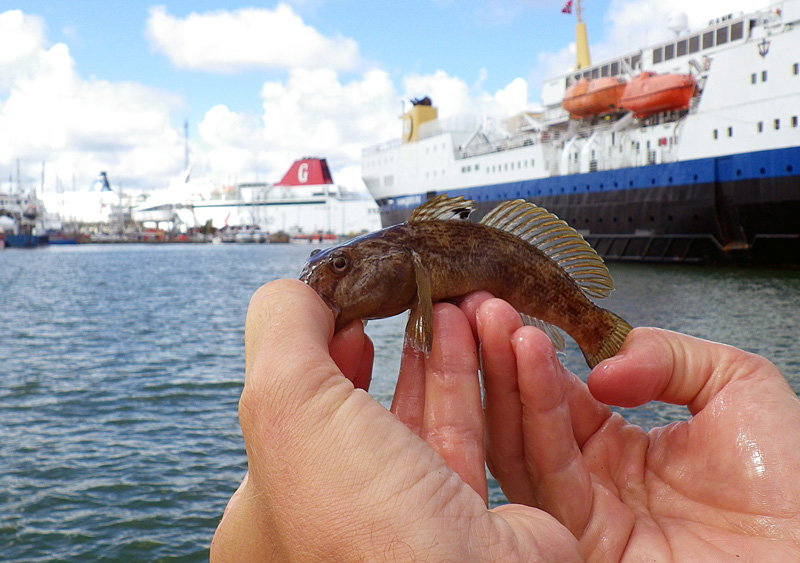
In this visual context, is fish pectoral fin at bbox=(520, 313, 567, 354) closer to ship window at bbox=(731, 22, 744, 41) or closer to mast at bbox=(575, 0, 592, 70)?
ship window at bbox=(731, 22, 744, 41)

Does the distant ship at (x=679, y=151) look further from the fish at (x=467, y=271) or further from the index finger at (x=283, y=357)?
the index finger at (x=283, y=357)

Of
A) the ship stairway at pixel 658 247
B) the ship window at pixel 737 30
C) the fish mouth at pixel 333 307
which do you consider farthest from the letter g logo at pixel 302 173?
the fish mouth at pixel 333 307

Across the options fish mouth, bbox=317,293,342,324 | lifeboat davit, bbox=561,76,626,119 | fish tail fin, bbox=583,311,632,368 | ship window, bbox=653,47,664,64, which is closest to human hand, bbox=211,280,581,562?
fish mouth, bbox=317,293,342,324

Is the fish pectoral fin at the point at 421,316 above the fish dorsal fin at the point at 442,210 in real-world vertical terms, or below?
below

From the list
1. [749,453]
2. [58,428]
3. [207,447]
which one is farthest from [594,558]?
[58,428]

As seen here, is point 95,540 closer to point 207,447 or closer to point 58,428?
point 207,447

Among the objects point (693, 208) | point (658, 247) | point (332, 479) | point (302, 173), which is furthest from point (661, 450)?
point (302, 173)

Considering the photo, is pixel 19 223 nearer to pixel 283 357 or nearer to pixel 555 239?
pixel 555 239
